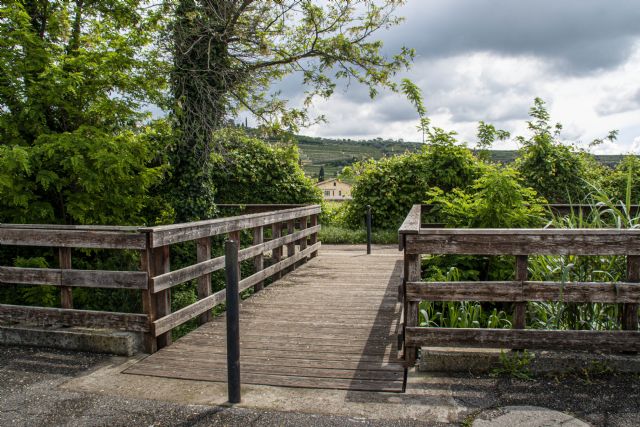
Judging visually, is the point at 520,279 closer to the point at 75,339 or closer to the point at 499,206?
the point at 499,206

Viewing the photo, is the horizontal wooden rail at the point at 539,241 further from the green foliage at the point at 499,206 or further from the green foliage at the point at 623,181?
the green foliage at the point at 623,181

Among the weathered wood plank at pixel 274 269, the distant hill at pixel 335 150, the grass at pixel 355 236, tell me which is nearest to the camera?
the weathered wood plank at pixel 274 269

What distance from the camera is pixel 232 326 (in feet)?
12.6

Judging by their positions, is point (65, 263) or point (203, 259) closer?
point (65, 263)

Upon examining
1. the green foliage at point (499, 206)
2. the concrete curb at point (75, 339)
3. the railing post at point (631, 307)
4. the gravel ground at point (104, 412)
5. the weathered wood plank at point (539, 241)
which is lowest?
the gravel ground at point (104, 412)

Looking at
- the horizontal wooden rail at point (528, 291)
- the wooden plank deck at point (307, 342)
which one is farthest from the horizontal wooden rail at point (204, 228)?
the horizontal wooden rail at point (528, 291)

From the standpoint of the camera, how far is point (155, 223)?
9.49 metres

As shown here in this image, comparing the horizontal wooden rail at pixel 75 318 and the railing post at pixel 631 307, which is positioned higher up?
the railing post at pixel 631 307

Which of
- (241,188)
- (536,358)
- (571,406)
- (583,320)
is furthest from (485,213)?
(241,188)

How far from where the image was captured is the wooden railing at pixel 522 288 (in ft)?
14.0

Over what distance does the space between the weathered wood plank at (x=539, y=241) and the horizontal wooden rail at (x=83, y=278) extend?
2594 millimetres

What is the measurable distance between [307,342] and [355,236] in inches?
376

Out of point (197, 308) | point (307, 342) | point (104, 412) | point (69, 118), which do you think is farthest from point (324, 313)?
point (69, 118)

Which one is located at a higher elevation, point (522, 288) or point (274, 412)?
point (522, 288)
